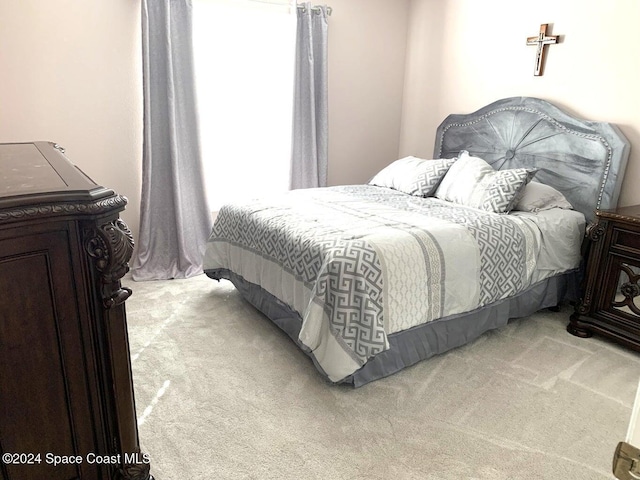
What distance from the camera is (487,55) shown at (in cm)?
368

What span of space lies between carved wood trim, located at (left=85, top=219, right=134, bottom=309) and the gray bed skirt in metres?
1.32

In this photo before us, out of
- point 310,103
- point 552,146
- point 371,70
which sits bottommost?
point 552,146

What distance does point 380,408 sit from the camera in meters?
1.99

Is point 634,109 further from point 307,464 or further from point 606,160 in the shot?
point 307,464

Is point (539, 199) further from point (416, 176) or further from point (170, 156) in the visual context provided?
point (170, 156)

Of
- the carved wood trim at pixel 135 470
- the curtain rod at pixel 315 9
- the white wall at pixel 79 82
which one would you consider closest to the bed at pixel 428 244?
the carved wood trim at pixel 135 470

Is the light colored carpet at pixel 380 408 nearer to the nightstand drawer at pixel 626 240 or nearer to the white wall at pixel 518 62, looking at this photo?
the nightstand drawer at pixel 626 240

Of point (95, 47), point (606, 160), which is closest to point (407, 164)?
point (606, 160)

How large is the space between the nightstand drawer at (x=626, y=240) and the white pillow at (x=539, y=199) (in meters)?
0.52

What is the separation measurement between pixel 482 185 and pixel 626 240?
89 cm

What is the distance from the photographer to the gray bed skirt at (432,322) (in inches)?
86.7

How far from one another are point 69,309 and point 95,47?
2845 mm

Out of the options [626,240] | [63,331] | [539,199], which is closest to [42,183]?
[63,331]

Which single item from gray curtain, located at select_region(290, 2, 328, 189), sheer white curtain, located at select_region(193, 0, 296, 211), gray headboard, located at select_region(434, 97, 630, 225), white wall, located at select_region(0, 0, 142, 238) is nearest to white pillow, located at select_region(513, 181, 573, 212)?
gray headboard, located at select_region(434, 97, 630, 225)
